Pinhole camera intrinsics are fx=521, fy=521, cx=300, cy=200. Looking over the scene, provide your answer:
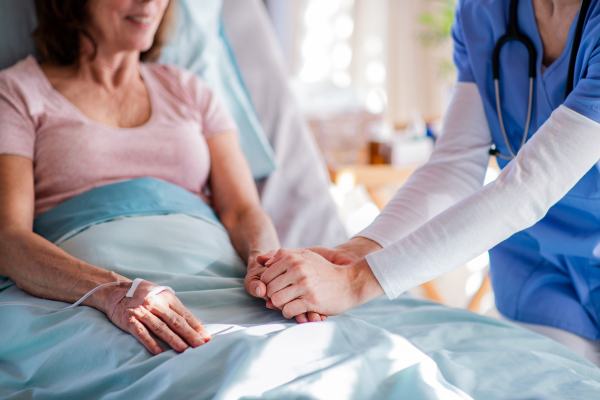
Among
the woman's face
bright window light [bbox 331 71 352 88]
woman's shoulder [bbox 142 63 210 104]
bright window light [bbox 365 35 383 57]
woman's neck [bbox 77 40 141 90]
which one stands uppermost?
the woman's face

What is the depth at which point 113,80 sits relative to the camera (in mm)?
1269

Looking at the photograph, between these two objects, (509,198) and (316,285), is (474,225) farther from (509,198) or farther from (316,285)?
(316,285)

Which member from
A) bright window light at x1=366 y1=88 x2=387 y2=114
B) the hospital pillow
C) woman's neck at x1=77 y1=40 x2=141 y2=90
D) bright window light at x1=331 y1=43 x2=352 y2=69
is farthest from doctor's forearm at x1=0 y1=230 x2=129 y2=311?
bright window light at x1=331 y1=43 x2=352 y2=69

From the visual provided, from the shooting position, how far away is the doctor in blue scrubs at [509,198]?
83 cm

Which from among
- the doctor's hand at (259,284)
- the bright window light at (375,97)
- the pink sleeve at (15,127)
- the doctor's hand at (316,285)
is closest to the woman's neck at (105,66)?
the pink sleeve at (15,127)

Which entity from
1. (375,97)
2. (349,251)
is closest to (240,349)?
(349,251)

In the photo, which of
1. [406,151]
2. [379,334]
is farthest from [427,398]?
[406,151]

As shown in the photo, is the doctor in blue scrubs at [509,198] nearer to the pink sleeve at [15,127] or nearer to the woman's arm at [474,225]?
the woman's arm at [474,225]

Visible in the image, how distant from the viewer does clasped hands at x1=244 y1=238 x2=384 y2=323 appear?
85cm

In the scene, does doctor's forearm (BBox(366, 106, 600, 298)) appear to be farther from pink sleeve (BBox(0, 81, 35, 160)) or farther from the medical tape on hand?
pink sleeve (BBox(0, 81, 35, 160))

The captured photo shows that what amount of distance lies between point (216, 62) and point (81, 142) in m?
0.61

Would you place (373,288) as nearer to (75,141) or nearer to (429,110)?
(75,141)

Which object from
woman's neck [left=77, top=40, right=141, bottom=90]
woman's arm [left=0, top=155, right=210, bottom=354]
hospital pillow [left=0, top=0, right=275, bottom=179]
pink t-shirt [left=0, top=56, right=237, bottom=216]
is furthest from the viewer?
hospital pillow [left=0, top=0, right=275, bottom=179]

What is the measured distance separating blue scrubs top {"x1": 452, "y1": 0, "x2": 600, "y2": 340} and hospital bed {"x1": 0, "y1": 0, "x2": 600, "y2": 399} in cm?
15
